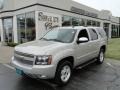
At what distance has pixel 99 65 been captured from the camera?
308 inches

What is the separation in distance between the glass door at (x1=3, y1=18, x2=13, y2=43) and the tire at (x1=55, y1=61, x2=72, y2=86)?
628 inches

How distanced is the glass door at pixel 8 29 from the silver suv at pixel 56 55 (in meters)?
14.8

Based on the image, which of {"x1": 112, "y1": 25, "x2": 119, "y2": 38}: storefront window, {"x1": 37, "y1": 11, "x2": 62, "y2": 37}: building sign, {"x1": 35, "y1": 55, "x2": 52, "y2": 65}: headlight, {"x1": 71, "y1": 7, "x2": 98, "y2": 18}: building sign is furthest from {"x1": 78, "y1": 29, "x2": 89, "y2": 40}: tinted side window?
{"x1": 112, "y1": 25, "x2": 119, "y2": 38}: storefront window

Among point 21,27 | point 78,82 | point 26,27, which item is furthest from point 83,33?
point 21,27

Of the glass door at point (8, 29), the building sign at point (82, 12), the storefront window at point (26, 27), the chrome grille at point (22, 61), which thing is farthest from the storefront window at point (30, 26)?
the chrome grille at point (22, 61)

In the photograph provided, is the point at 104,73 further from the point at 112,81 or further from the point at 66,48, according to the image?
the point at 66,48

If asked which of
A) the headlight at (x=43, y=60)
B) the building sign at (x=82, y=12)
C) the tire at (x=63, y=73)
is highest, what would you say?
the building sign at (x=82, y=12)

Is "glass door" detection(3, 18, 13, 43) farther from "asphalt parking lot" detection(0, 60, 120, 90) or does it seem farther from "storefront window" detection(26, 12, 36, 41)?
"asphalt parking lot" detection(0, 60, 120, 90)

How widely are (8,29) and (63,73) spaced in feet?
55.7

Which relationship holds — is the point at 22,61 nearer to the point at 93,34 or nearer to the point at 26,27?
the point at 93,34

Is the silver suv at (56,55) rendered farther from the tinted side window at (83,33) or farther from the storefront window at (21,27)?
the storefront window at (21,27)

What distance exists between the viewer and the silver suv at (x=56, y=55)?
4.47 m

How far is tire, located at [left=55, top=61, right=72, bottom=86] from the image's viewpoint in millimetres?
4809

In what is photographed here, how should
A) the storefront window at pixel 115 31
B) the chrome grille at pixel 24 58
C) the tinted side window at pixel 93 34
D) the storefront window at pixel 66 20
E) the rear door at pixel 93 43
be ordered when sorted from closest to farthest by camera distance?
1. the chrome grille at pixel 24 58
2. the rear door at pixel 93 43
3. the tinted side window at pixel 93 34
4. the storefront window at pixel 66 20
5. the storefront window at pixel 115 31
